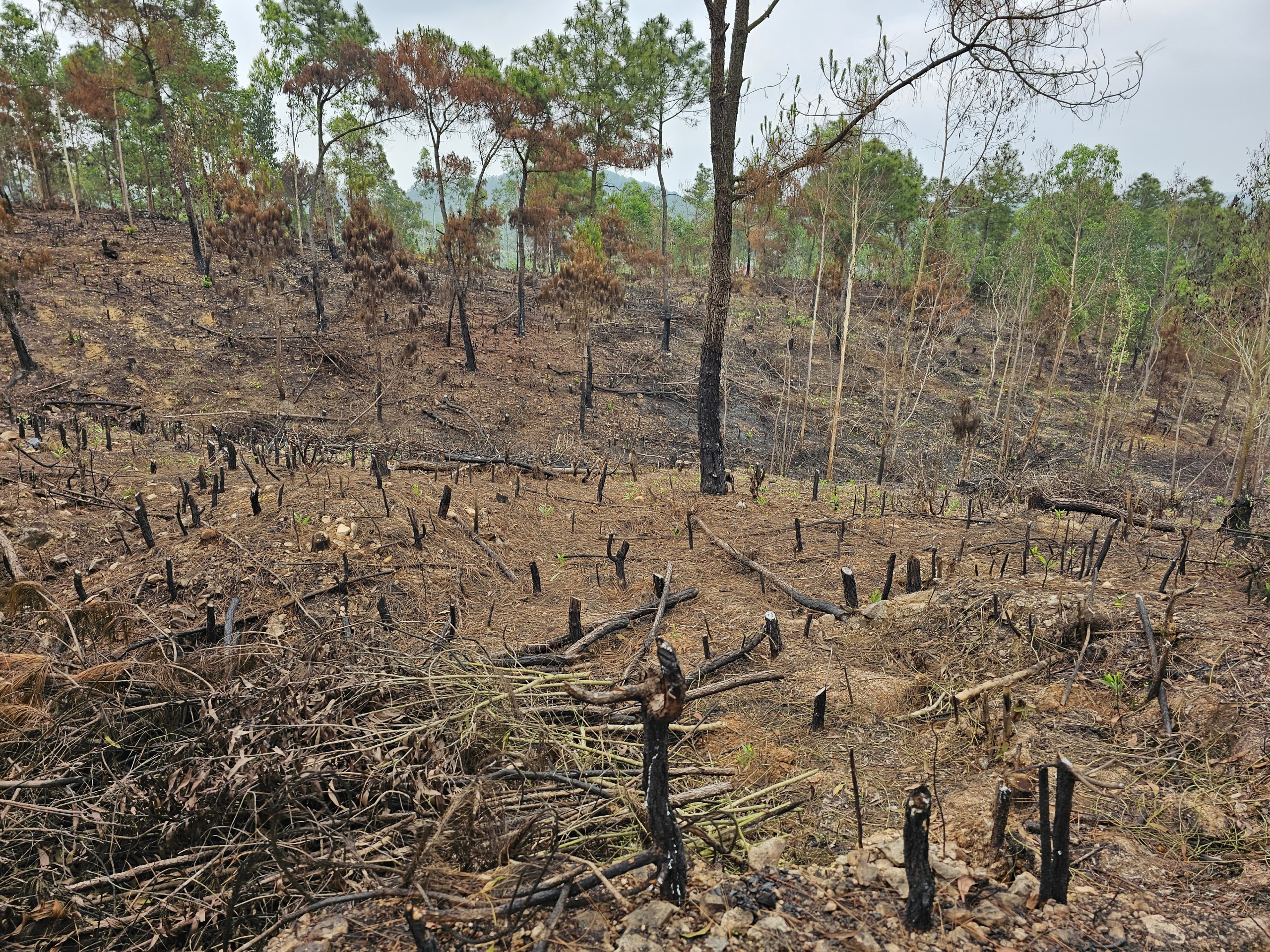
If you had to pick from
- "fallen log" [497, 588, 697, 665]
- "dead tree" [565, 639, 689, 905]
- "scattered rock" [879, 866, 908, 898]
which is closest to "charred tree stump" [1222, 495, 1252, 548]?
"fallen log" [497, 588, 697, 665]

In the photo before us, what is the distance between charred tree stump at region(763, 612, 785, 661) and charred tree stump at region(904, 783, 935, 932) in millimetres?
2021

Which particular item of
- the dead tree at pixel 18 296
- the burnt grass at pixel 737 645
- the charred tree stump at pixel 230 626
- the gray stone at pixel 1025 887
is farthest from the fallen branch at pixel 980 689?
the dead tree at pixel 18 296

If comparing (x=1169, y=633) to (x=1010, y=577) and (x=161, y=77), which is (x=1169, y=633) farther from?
(x=161, y=77)

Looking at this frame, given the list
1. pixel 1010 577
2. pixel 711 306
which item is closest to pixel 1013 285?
pixel 711 306

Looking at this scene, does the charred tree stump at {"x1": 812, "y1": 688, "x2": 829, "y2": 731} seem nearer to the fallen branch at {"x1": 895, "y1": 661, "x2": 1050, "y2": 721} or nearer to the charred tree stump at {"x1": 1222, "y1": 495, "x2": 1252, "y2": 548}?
the fallen branch at {"x1": 895, "y1": 661, "x2": 1050, "y2": 721}

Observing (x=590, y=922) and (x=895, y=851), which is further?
(x=895, y=851)

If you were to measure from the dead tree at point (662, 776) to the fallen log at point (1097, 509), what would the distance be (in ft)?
20.1

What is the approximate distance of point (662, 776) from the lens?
211cm

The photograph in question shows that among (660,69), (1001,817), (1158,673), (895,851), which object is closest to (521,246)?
(660,69)

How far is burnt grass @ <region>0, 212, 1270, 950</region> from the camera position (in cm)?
215

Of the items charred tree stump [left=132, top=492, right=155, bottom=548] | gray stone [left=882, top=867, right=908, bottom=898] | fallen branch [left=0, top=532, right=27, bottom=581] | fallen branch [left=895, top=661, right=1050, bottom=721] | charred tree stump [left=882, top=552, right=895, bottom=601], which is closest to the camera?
gray stone [left=882, top=867, right=908, bottom=898]

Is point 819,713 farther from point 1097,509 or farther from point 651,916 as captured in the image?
point 1097,509

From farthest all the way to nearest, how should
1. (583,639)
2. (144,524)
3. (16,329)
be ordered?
(16,329)
(144,524)
(583,639)

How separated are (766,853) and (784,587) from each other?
10.2ft
